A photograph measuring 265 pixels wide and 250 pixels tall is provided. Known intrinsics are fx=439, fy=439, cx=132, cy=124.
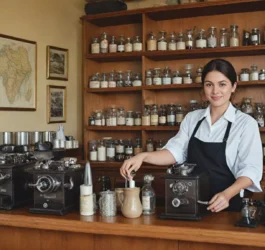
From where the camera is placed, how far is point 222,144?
2094mm

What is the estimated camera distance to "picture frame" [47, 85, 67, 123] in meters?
3.88

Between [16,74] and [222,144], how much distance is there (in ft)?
6.62

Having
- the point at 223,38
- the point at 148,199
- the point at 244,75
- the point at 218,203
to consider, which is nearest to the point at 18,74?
the point at 223,38

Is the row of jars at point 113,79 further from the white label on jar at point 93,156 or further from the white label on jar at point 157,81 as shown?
the white label on jar at point 93,156

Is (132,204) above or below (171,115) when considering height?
below

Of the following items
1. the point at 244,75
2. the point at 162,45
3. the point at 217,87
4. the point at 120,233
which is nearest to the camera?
the point at 120,233

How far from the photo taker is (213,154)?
83.5 inches

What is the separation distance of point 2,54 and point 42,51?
50 centimetres

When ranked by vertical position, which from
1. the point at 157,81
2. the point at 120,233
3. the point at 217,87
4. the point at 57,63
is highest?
the point at 57,63

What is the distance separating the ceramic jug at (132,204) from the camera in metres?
1.78

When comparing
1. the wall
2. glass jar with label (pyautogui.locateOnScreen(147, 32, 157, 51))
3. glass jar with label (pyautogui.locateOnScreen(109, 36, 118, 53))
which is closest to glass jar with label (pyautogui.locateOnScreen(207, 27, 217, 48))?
glass jar with label (pyautogui.locateOnScreen(147, 32, 157, 51))

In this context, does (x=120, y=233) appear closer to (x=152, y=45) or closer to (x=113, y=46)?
(x=152, y=45)

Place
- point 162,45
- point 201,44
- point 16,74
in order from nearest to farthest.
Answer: point 16,74
point 201,44
point 162,45

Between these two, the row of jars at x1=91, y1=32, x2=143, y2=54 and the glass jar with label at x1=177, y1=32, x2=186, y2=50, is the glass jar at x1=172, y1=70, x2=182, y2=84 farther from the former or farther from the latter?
the row of jars at x1=91, y1=32, x2=143, y2=54
